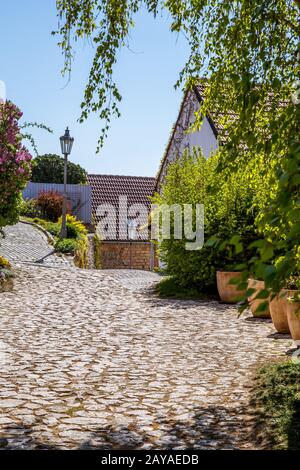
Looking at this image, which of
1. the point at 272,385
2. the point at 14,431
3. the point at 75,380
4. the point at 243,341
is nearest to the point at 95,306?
the point at 243,341

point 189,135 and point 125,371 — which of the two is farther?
point 189,135

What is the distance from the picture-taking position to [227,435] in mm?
5574

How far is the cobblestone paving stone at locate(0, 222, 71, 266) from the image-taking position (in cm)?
2131

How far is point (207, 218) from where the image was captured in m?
15.7

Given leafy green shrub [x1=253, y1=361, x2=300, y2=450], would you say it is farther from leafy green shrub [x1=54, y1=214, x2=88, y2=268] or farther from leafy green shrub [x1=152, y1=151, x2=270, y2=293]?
leafy green shrub [x1=54, y1=214, x2=88, y2=268]

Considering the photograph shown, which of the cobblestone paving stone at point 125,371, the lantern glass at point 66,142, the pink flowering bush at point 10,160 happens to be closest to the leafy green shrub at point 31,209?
the lantern glass at point 66,142

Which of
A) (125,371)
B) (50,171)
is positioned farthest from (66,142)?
(50,171)

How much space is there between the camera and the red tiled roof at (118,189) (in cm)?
3772

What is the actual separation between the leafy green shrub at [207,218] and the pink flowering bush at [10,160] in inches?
135

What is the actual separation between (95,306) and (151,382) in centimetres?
651

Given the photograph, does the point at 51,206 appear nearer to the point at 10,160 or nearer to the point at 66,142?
the point at 66,142

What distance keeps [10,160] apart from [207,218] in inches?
196

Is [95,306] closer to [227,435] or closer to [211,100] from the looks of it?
[211,100]
